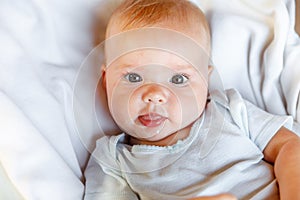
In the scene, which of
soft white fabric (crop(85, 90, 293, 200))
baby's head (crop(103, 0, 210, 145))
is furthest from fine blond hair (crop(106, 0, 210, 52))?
soft white fabric (crop(85, 90, 293, 200))

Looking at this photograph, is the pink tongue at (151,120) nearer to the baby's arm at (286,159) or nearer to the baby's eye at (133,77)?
the baby's eye at (133,77)

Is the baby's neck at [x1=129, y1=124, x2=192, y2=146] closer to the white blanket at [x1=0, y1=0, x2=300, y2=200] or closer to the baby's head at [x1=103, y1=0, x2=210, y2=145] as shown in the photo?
the baby's head at [x1=103, y1=0, x2=210, y2=145]

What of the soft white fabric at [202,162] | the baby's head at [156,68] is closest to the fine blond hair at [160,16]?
the baby's head at [156,68]

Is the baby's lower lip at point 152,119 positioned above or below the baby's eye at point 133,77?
below

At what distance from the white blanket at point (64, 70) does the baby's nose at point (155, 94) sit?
0.14 meters

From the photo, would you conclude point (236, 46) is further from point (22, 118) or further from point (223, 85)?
point (22, 118)

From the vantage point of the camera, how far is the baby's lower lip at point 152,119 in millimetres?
798

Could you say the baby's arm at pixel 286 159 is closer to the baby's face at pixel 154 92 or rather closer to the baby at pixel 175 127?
the baby at pixel 175 127

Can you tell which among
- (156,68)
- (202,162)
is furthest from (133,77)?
(202,162)

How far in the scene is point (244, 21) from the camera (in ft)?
3.08

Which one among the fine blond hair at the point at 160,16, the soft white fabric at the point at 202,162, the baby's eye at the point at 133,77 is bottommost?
the soft white fabric at the point at 202,162

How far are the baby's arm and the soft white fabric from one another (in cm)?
1

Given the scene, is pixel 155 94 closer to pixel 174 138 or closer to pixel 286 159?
pixel 174 138

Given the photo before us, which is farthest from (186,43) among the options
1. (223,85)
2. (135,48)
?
(223,85)
